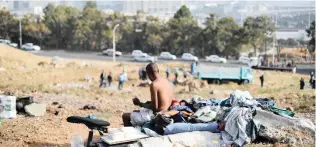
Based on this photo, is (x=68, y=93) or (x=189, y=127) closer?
(x=189, y=127)

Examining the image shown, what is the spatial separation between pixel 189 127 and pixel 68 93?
14.1m

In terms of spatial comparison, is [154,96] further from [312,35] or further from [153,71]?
[312,35]

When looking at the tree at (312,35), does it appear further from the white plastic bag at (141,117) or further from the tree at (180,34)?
the white plastic bag at (141,117)

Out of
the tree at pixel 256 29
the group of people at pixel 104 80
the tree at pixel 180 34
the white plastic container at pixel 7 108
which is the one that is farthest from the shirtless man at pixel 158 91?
the tree at pixel 180 34

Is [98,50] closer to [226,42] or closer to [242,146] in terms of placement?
[226,42]

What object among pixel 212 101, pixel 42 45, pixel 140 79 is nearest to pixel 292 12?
pixel 42 45

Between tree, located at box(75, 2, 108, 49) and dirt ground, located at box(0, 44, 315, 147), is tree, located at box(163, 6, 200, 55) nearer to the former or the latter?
tree, located at box(75, 2, 108, 49)

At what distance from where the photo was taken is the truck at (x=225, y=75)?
35500 mm

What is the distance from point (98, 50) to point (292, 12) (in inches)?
959

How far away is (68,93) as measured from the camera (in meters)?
21.3

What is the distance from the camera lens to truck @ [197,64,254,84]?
3550cm

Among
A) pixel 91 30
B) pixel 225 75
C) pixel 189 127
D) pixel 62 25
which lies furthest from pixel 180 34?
pixel 189 127

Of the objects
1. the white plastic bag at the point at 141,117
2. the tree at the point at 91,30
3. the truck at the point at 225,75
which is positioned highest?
the tree at the point at 91,30

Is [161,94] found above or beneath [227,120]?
above
